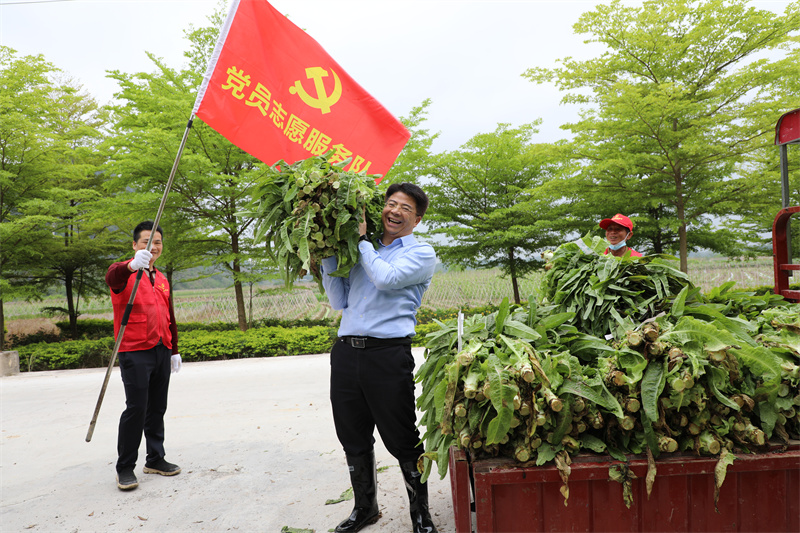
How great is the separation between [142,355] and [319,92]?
2582 millimetres

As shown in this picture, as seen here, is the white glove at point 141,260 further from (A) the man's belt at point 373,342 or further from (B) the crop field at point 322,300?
(B) the crop field at point 322,300

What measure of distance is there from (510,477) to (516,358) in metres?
0.53

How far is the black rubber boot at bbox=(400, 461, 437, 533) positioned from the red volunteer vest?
96.0 inches

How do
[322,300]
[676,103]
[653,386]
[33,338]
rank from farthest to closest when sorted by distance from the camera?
1. [322,300]
2. [33,338]
3. [676,103]
4. [653,386]

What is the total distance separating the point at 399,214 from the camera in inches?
127

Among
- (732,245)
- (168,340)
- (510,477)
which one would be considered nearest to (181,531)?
(168,340)

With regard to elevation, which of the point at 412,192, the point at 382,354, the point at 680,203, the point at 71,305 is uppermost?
the point at 680,203

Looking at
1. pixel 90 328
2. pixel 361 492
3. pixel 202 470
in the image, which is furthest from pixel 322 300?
pixel 361 492

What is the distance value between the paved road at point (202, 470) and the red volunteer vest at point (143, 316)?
1.17 metres

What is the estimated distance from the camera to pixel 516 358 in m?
2.42

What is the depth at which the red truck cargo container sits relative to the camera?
7.68ft

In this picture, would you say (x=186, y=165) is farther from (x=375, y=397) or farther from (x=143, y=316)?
(x=375, y=397)

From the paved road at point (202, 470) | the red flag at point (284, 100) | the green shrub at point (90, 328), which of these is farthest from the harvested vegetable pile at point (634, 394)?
the green shrub at point (90, 328)

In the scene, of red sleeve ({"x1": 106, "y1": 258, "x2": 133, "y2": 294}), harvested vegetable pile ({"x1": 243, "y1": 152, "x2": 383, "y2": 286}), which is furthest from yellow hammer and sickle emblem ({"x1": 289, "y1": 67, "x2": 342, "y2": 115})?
red sleeve ({"x1": 106, "y1": 258, "x2": 133, "y2": 294})
